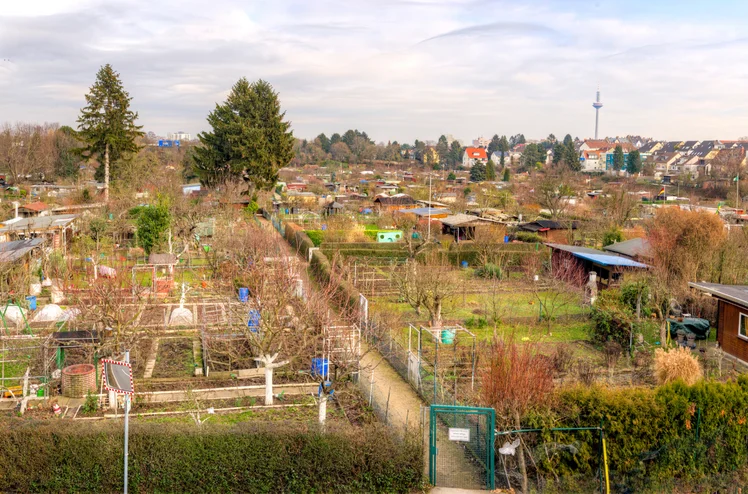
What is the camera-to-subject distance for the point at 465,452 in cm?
1140

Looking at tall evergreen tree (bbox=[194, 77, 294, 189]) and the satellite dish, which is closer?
the satellite dish

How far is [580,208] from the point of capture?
51906 mm

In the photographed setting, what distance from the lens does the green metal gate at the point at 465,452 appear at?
1023 cm

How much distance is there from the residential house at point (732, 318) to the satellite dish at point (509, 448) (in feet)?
30.1

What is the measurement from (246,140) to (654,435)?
133 feet

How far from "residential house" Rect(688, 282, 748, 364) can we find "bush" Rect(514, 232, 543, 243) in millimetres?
20131

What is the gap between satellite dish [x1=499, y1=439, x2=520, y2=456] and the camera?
33.1 ft

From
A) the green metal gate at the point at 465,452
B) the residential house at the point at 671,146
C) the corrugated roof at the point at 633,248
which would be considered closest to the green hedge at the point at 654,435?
the green metal gate at the point at 465,452

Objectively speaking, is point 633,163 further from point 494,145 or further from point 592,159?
point 494,145

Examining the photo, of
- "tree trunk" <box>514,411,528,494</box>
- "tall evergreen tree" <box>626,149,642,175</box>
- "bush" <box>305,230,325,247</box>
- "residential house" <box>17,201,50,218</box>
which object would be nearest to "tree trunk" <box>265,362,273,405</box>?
"tree trunk" <box>514,411,528,494</box>

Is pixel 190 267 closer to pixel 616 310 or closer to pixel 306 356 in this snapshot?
pixel 306 356

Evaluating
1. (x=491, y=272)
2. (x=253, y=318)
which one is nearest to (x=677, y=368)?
(x=253, y=318)

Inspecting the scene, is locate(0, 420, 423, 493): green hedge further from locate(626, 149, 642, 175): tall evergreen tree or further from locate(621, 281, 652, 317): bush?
locate(626, 149, 642, 175): tall evergreen tree

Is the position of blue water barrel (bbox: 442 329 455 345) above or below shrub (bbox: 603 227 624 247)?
below
